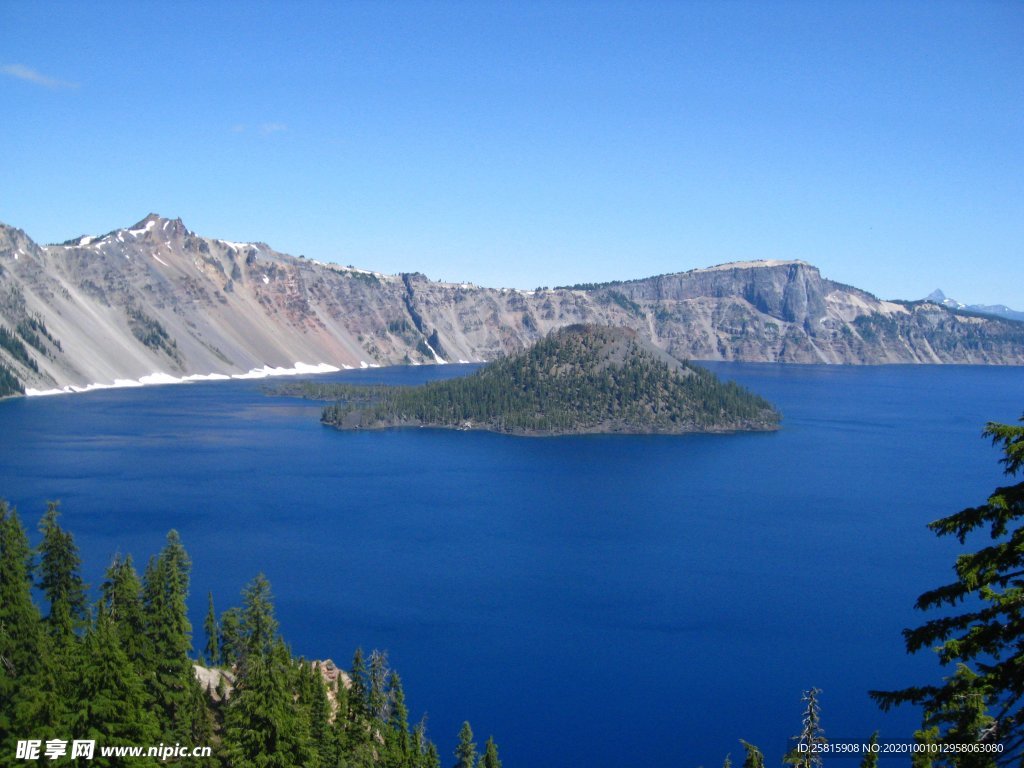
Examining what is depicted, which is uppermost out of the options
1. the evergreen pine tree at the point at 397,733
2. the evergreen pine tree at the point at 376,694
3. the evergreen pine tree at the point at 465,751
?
the evergreen pine tree at the point at 376,694

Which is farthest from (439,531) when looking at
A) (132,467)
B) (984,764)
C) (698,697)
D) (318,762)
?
(984,764)

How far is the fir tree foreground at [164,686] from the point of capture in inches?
842

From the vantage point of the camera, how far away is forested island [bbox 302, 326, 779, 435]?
463ft

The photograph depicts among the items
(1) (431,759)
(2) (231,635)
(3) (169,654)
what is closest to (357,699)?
(1) (431,759)

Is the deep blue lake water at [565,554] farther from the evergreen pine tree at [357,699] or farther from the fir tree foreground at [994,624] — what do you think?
the fir tree foreground at [994,624]

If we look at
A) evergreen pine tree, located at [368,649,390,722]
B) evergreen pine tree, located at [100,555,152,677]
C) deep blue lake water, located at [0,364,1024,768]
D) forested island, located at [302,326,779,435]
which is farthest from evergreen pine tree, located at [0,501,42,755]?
forested island, located at [302,326,779,435]

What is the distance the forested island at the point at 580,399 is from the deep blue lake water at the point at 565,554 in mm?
8311

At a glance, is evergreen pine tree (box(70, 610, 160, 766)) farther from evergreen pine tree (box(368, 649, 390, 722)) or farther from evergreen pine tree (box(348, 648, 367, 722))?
evergreen pine tree (box(368, 649, 390, 722))

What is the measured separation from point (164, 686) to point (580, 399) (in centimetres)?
12075

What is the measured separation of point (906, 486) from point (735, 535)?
3344 centimetres

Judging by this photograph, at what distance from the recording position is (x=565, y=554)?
69188mm

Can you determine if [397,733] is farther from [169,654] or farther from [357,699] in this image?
[169,654]

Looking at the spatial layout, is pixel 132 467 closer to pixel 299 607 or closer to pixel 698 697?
pixel 299 607

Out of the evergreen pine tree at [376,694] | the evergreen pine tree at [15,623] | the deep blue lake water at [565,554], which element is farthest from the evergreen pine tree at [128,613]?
the deep blue lake water at [565,554]
